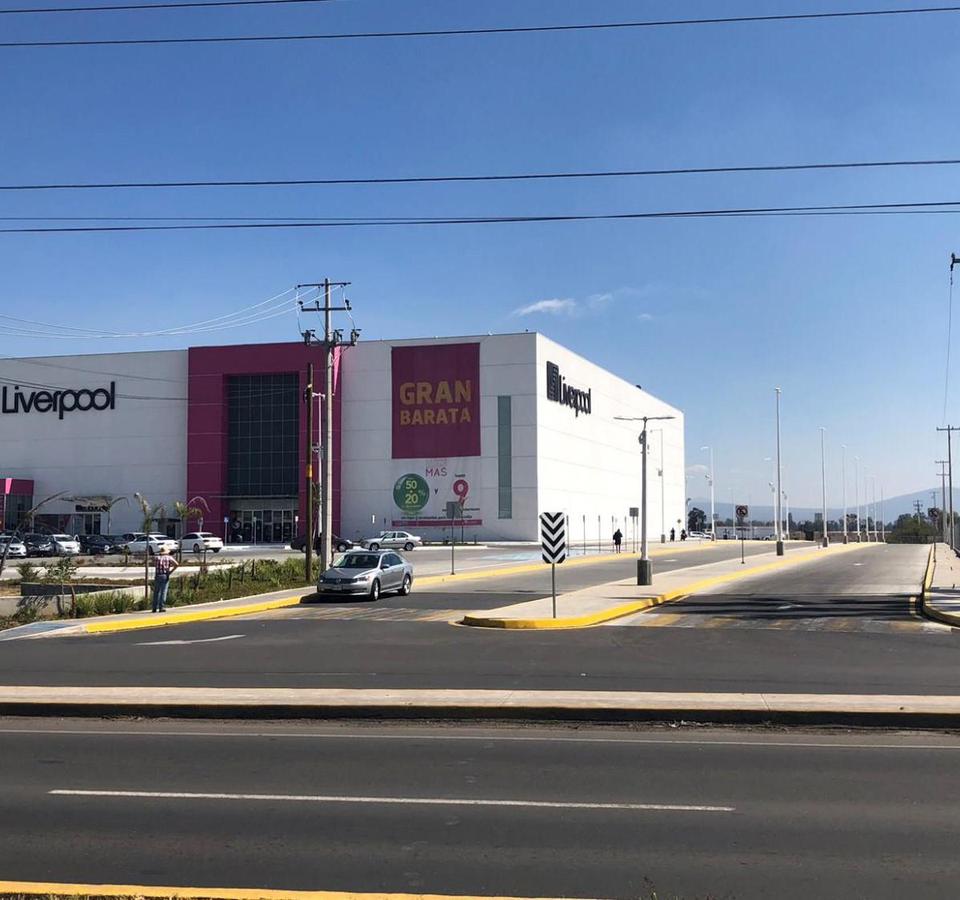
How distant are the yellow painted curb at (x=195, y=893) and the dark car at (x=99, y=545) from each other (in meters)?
61.8

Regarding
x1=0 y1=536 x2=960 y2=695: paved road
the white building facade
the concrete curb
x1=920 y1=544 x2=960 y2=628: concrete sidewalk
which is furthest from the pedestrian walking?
the white building facade

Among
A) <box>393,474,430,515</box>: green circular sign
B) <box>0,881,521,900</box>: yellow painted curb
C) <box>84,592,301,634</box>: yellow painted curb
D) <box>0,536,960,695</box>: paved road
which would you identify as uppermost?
<box>393,474,430,515</box>: green circular sign

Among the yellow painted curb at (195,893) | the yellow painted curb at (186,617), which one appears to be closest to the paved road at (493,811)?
the yellow painted curb at (195,893)

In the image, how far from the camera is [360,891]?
529 cm

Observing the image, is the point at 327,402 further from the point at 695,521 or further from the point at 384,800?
the point at 695,521

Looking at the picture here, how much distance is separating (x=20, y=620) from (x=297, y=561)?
16.1 metres

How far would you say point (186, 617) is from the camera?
75.7ft

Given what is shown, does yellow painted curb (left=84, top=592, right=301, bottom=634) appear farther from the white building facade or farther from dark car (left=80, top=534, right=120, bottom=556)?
the white building facade

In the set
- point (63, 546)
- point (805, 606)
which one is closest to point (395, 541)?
point (63, 546)

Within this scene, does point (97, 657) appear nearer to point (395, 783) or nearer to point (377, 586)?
point (395, 783)

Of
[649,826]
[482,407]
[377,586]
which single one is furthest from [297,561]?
[482,407]

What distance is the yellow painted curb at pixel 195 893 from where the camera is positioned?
5051 mm

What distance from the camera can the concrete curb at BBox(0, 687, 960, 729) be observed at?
10562 mm

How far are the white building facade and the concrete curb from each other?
218 feet
